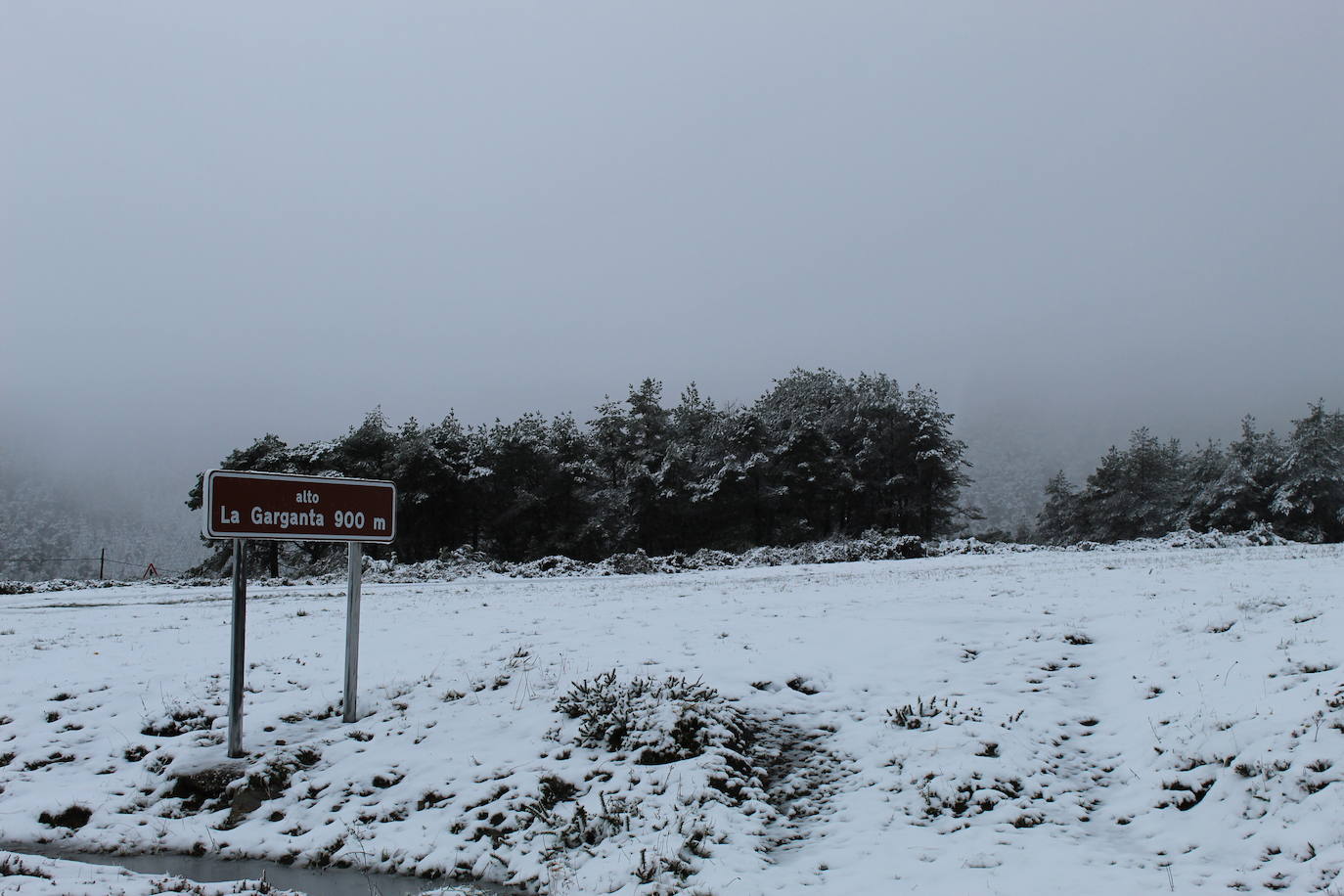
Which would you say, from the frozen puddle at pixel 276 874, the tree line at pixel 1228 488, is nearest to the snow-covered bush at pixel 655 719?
the frozen puddle at pixel 276 874

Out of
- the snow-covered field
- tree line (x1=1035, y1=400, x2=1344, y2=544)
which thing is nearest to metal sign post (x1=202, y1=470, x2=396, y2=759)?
the snow-covered field

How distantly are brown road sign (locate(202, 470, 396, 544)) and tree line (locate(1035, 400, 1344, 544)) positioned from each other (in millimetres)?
60648

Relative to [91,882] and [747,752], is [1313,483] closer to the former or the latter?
[747,752]

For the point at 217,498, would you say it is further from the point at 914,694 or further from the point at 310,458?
the point at 310,458

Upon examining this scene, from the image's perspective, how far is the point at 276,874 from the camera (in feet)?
20.1

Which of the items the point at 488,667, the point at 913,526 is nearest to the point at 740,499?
the point at 913,526

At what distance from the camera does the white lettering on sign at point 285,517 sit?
791 centimetres

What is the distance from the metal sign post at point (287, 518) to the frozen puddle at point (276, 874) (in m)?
1.63

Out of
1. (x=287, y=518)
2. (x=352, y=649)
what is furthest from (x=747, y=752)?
(x=287, y=518)

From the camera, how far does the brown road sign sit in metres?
7.68

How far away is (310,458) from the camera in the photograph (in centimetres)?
5022

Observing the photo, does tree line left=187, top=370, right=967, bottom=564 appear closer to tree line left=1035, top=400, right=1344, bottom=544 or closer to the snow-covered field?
tree line left=1035, top=400, right=1344, bottom=544

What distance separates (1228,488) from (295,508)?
66.4 m

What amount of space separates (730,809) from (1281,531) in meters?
63.0
